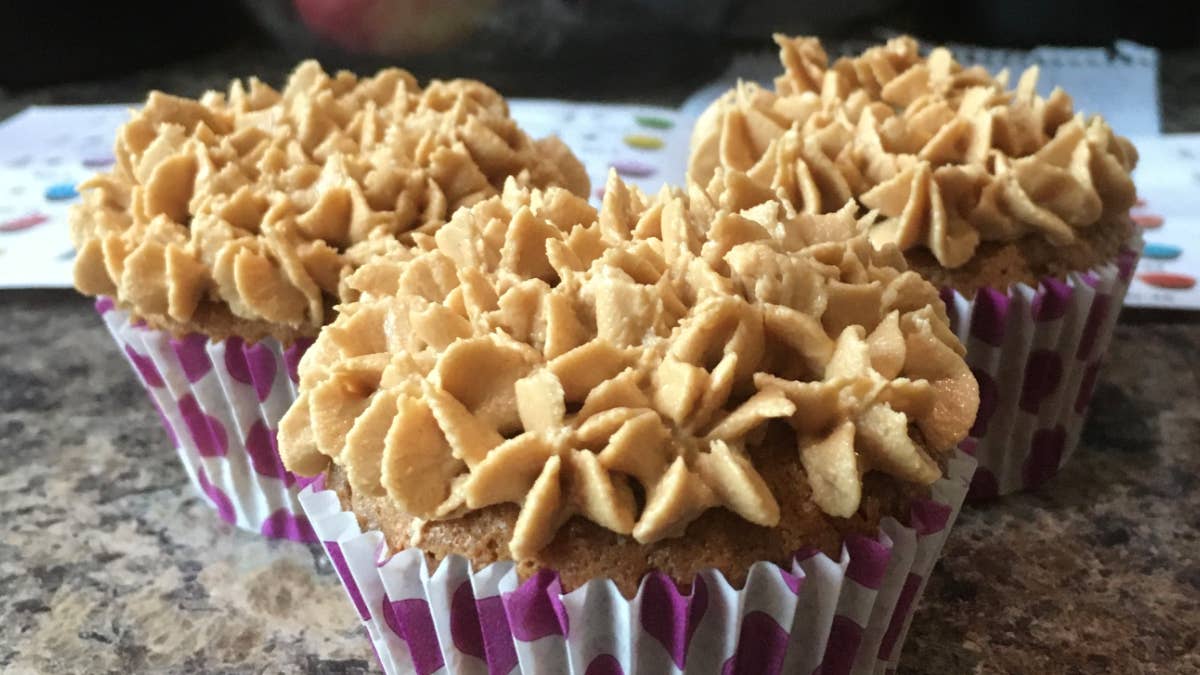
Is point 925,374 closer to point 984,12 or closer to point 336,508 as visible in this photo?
point 336,508

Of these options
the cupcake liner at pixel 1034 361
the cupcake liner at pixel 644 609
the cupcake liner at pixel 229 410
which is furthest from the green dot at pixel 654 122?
the cupcake liner at pixel 644 609

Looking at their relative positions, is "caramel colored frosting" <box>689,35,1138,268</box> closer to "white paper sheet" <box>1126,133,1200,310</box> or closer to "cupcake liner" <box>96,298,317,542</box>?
"white paper sheet" <box>1126,133,1200,310</box>

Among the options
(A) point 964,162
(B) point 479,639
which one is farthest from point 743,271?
(A) point 964,162

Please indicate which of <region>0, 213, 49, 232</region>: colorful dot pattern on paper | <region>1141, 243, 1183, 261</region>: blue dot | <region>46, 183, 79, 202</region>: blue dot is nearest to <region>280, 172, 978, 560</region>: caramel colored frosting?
<region>1141, 243, 1183, 261</region>: blue dot

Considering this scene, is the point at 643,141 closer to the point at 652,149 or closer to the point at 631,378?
the point at 652,149

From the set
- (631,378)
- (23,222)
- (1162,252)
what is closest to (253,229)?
(631,378)
